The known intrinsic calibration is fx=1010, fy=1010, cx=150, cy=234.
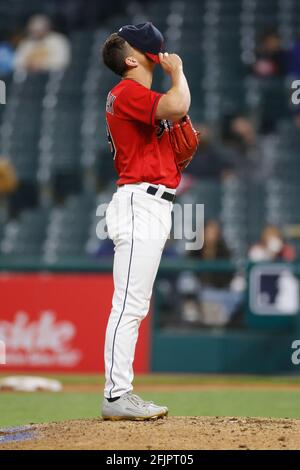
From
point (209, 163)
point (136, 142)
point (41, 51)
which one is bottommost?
point (136, 142)

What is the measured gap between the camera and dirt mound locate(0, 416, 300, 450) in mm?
3855

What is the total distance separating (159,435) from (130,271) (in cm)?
77

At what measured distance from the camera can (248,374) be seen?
31.9 ft

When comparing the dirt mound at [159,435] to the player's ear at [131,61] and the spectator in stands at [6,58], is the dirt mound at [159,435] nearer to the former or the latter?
the player's ear at [131,61]

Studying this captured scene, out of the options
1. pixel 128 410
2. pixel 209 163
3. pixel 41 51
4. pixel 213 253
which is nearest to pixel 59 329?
pixel 213 253

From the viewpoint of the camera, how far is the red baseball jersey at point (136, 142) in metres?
4.44

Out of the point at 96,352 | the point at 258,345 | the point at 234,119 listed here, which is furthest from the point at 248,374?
the point at 234,119

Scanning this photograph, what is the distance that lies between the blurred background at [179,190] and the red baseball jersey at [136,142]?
17.4 feet

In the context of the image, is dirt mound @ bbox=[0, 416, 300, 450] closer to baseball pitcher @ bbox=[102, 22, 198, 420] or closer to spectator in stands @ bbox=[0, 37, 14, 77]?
baseball pitcher @ bbox=[102, 22, 198, 420]

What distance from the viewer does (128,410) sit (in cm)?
442

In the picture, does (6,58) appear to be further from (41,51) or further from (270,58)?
(270,58)

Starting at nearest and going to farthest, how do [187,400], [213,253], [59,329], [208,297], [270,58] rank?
[187,400] < [208,297] < [59,329] < [213,253] < [270,58]

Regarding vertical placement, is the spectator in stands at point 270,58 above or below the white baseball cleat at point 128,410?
above

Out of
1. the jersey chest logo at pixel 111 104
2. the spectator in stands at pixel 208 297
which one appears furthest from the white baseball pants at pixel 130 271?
the spectator in stands at pixel 208 297
